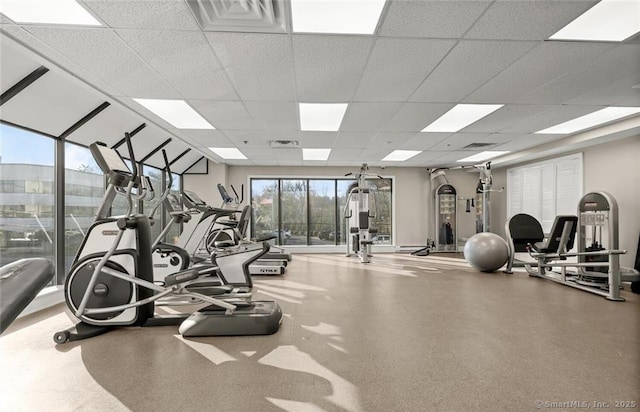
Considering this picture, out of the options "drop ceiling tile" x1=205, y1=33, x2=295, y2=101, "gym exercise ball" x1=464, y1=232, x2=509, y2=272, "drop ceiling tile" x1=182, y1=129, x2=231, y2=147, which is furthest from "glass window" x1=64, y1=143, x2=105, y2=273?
"gym exercise ball" x1=464, y1=232, x2=509, y2=272

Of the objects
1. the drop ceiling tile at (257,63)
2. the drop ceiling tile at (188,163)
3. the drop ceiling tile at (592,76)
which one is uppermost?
the drop ceiling tile at (257,63)

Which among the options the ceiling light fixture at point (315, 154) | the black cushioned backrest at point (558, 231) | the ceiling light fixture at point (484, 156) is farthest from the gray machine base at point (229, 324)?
the ceiling light fixture at point (484, 156)

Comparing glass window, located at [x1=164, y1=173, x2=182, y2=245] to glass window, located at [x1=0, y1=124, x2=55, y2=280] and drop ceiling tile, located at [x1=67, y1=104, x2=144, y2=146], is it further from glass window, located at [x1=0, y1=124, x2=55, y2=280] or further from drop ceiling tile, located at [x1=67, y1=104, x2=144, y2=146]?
glass window, located at [x1=0, y1=124, x2=55, y2=280]

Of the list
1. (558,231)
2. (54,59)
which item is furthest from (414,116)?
(54,59)

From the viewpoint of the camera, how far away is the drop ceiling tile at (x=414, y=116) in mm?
3965

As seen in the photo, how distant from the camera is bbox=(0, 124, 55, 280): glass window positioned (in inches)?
128

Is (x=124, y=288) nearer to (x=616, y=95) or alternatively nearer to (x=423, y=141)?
(x=423, y=141)

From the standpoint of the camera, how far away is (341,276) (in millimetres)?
5438

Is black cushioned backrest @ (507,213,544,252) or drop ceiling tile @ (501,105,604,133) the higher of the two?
drop ceiling tile @ (501,105,604,133)

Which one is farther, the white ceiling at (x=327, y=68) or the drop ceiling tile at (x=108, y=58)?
the drop ceiling tile at (x=108, y=58)

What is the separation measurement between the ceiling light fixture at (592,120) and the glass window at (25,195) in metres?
7.10

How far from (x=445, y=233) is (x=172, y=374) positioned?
7.85m

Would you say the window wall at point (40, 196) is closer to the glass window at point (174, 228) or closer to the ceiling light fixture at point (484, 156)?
the glass window at point (174, 228)

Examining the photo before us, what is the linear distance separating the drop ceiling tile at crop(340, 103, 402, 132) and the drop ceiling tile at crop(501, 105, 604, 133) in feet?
6.68
